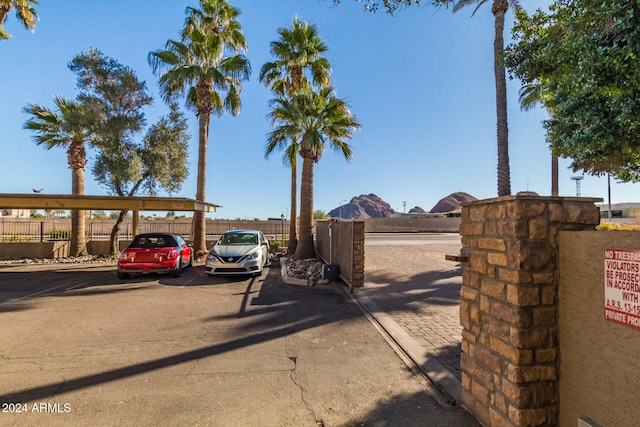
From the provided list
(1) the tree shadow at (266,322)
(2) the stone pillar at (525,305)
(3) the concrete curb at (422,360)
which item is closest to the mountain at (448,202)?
(1) the tree shadow at (266,322)

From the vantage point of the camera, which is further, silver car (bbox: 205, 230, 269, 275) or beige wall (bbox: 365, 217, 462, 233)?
beige wall (bbox: 365, 217, 462, 233)

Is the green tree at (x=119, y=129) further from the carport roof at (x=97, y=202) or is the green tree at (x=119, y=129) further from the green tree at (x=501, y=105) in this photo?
the green tree at (x=501, y=105)

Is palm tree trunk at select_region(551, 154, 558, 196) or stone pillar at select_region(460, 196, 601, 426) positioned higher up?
palm tree trunk at select_region(551, 154, 558, 196)

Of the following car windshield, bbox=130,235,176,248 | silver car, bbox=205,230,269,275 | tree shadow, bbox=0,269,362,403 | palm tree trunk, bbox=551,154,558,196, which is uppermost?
palm tree trunk, bbox=551,154,558,196

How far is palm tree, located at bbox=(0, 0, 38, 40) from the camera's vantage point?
14.0 meters

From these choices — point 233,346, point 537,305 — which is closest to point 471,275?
point 537,305

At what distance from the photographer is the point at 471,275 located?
3262 mm

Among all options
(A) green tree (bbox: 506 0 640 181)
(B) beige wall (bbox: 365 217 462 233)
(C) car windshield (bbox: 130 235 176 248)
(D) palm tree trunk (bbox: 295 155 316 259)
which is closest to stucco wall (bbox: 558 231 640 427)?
(A) green tree (bbox: 506 0 640 181)

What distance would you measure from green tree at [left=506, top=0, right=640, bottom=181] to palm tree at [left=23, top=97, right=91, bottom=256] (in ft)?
57.8

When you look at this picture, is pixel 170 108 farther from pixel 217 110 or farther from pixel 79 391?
pixel 79 391

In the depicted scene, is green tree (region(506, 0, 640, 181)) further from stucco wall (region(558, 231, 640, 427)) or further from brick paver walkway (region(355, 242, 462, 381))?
brick paver walkway (region(355, 242, 462, 381))

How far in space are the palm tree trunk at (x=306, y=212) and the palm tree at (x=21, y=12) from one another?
13717 mm

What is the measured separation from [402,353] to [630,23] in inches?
206

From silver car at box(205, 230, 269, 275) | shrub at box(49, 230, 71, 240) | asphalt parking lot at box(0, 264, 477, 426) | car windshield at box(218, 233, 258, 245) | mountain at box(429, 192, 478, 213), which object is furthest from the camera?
mountain at box(429, 192, 478, 213)
